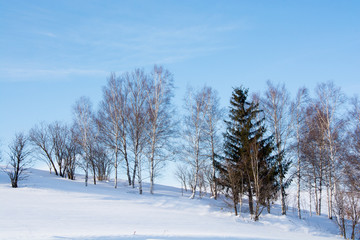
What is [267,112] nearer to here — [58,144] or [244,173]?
[244,173]

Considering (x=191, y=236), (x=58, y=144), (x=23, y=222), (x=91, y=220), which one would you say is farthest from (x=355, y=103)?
(x=58, y=144)

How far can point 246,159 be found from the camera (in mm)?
18016

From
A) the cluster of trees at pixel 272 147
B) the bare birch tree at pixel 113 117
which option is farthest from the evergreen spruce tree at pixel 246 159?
the bare birch tree at pixel 113 117

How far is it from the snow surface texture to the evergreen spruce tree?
162 centimetres

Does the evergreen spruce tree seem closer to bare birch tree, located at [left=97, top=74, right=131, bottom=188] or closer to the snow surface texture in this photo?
the snow surface texture

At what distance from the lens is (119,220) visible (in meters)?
11.9

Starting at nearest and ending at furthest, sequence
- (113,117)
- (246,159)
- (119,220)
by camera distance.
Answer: (119,220)
(246,159)
(113,117)

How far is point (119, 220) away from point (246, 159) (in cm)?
964

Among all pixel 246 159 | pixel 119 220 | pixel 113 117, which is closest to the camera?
pixel 119 220

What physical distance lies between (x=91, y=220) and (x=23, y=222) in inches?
101

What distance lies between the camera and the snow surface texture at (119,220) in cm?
919

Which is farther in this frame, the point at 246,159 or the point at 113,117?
the point at 113,117

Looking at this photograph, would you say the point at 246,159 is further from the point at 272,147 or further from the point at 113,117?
the point at 113,117

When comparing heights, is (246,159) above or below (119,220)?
above
